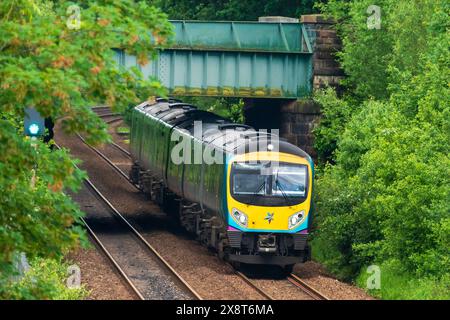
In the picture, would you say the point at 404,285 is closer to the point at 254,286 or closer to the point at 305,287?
the point at 305,287

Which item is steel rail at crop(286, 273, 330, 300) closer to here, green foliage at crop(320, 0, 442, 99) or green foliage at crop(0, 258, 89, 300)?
green foliage at crop(0, 258, 89, 300)

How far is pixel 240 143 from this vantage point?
25422 millimetres

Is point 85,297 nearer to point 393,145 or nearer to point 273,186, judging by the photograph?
point 273,186

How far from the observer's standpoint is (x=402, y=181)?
978 inches

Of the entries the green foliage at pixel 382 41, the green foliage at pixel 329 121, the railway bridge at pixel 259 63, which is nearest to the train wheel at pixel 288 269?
the green foliage at pixel 382 41

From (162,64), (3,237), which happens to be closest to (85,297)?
(3,237)

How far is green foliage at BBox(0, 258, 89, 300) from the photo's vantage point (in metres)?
13.6

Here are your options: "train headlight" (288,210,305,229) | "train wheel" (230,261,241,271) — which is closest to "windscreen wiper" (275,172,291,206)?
"train headlight" (288,210,305,229)

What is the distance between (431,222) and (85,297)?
737 cm

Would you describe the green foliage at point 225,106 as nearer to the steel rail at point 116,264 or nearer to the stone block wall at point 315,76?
the stone block wall at point 315,76

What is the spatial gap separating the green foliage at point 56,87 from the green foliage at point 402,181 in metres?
10.3

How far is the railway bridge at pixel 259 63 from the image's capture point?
38.8 m

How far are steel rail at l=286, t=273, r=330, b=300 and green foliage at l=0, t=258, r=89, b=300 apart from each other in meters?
4.80

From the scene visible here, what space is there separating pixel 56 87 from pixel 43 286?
2.69 meters
